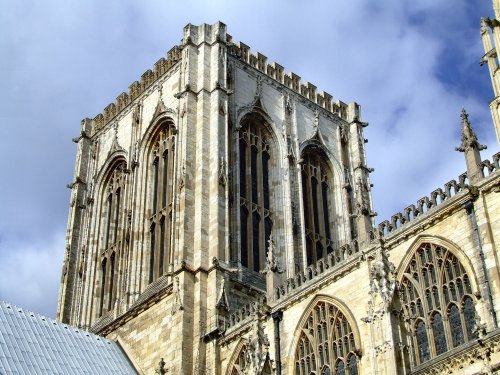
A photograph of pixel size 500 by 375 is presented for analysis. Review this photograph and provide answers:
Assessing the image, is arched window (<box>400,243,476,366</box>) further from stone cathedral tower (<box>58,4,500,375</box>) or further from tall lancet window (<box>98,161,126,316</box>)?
tall lancet window (<box>98,161,126,316</box>)

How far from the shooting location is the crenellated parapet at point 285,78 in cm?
4106

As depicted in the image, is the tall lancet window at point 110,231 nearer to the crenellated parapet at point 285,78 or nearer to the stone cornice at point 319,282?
the crenellated parapet at point 285,78

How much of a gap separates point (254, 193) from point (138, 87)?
9.60 m

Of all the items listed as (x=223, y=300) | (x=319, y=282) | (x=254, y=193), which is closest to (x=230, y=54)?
(x=254, y=193)

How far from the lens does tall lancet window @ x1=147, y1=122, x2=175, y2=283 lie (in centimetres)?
3641

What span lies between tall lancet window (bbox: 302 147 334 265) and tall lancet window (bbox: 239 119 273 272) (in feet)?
7.53

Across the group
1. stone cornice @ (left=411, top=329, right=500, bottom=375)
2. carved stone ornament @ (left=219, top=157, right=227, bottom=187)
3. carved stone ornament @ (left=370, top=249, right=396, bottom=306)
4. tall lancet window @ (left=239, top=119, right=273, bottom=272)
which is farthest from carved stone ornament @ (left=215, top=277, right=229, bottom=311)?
carved stone ornament @ (left=370, top=249, right=396, bottom=306)

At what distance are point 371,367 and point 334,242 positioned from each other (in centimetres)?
1575

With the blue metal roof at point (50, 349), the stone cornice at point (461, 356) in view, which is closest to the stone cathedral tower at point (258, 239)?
the stone cornice at point (461, 356)

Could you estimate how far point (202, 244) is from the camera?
109 ft

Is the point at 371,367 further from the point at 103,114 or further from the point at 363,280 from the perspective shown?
the point at 103,114

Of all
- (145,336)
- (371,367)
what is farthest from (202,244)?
(371,367)

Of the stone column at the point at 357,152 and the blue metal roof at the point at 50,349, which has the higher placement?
the stone column at the point at 357,152

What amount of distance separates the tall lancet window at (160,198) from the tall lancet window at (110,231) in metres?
2.17
